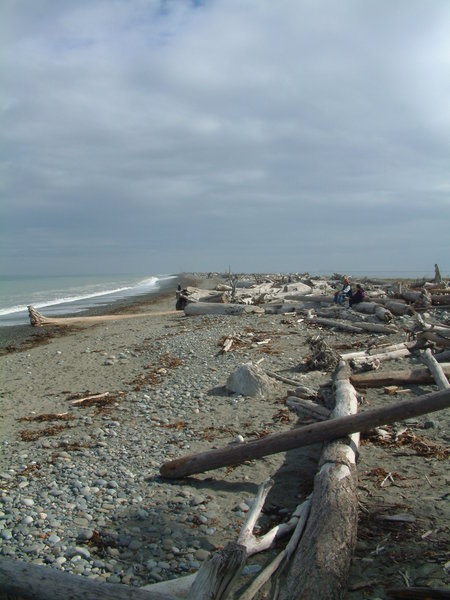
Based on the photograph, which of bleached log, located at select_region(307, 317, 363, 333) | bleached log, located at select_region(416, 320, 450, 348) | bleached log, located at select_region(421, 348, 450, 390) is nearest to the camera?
bleached log, located at select_region(421, 348, 450, 390)

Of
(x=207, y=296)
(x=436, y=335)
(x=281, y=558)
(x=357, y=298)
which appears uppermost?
(x=207, y=296)

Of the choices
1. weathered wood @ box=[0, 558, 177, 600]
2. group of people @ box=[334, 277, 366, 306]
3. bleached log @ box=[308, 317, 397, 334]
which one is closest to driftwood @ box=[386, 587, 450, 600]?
weathered wood @ box=[0, 558, 177, 600]

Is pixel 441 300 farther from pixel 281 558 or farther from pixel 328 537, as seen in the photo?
pixel 281 558

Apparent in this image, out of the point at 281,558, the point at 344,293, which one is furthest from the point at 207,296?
the point at 281,558

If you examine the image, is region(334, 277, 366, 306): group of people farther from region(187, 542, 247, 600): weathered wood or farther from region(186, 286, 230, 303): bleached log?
region(187, 542, 247, 600): weathered wood

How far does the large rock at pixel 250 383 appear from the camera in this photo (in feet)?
27.6

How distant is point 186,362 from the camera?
11.3 metres

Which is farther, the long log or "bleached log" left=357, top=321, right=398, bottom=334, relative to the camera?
"bleached log" left=357, top=321, right=398, bottom=334

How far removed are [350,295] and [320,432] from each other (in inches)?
600

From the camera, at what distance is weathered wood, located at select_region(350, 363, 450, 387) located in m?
8.46

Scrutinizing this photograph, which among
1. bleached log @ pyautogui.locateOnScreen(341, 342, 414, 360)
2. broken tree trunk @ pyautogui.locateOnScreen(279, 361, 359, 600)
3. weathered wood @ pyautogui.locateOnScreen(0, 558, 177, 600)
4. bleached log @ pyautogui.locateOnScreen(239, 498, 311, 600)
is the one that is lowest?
bleached log @ pyautogui.locateOnScreen(239, 498, 311, 600)

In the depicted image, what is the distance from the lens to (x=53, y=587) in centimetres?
264

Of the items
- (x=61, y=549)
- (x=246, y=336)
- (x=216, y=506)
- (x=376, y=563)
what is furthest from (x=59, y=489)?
(x=246, y=336)

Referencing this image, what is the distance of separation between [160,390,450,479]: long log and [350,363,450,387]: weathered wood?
10.9 ft
